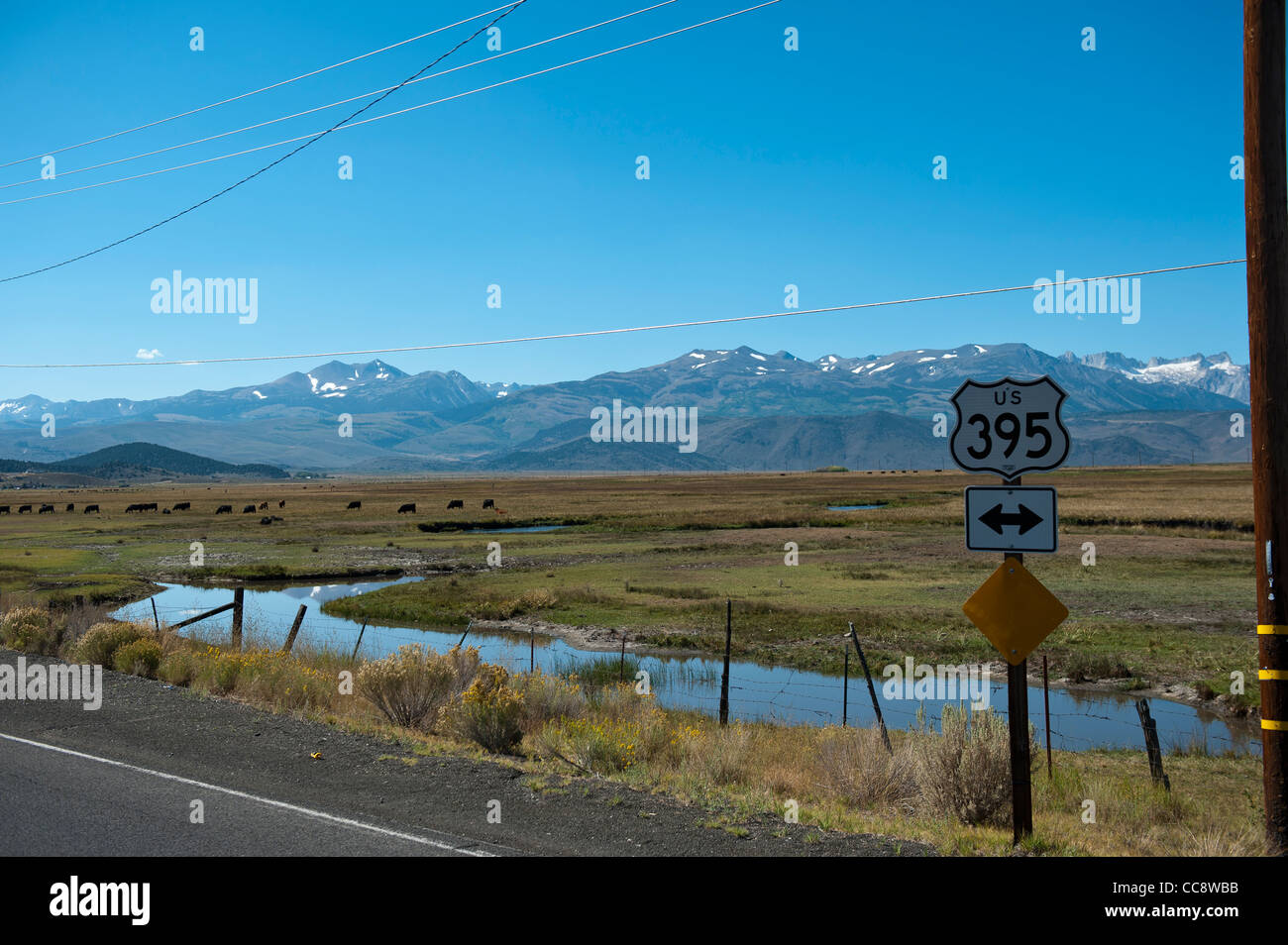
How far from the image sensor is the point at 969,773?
8820mm

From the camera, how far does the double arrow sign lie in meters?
7.41

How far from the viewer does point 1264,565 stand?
725 centimetres

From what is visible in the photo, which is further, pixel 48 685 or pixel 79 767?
pixel 48 685

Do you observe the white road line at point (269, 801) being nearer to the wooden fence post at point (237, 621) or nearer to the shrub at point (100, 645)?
the shrub at point (100, 645)

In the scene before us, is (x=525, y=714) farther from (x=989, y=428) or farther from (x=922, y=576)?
(x=922, y=576)

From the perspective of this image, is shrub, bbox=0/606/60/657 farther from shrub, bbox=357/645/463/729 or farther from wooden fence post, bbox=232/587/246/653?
shrub, bbox=357/645/463/729

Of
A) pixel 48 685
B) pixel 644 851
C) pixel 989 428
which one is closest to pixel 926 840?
pixel 644 851

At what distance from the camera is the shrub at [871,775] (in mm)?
9750

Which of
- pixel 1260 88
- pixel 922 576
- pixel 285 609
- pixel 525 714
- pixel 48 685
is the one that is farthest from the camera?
pixel 922 576

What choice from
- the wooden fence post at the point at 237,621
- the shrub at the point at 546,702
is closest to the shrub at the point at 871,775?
the shrub at the point at 546,702

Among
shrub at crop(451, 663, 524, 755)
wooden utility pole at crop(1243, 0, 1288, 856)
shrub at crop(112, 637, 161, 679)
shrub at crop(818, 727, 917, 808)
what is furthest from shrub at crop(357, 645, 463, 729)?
wooden utility pole at crop(1243, 0, 1288, 856)

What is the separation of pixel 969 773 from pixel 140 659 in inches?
520

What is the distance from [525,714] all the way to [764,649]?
546 inches
